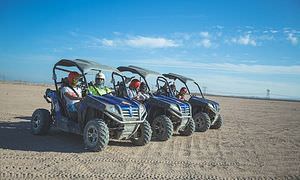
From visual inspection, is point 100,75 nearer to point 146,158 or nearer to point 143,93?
point 143,93

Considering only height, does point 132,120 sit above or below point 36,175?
above

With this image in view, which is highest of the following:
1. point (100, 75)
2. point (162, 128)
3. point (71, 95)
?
point (100, 75)

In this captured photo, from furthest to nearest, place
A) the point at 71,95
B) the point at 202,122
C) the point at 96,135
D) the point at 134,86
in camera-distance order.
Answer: the point at 202,122
the point at 134,86
the point at 71,95
the point at 96,135

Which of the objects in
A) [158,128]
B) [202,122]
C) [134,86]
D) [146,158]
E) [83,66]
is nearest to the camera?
[146,158]

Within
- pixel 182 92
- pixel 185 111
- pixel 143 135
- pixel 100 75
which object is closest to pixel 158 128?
pixel 185 111

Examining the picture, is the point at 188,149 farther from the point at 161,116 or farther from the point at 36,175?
the point at 36,175

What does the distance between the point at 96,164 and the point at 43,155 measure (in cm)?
124

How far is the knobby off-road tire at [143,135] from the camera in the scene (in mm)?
9234

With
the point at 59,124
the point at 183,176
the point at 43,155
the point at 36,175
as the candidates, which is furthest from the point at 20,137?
the point at 183,176

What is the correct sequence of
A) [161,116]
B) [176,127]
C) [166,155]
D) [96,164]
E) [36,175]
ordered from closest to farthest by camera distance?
[36,175]
[96,164]
[166,155]
[161,116]
[176,127]

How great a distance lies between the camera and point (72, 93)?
970cm

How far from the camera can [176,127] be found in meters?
11.1

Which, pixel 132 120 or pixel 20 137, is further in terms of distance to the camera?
pixel 20 137

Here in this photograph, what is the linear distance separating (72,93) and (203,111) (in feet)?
18.4
